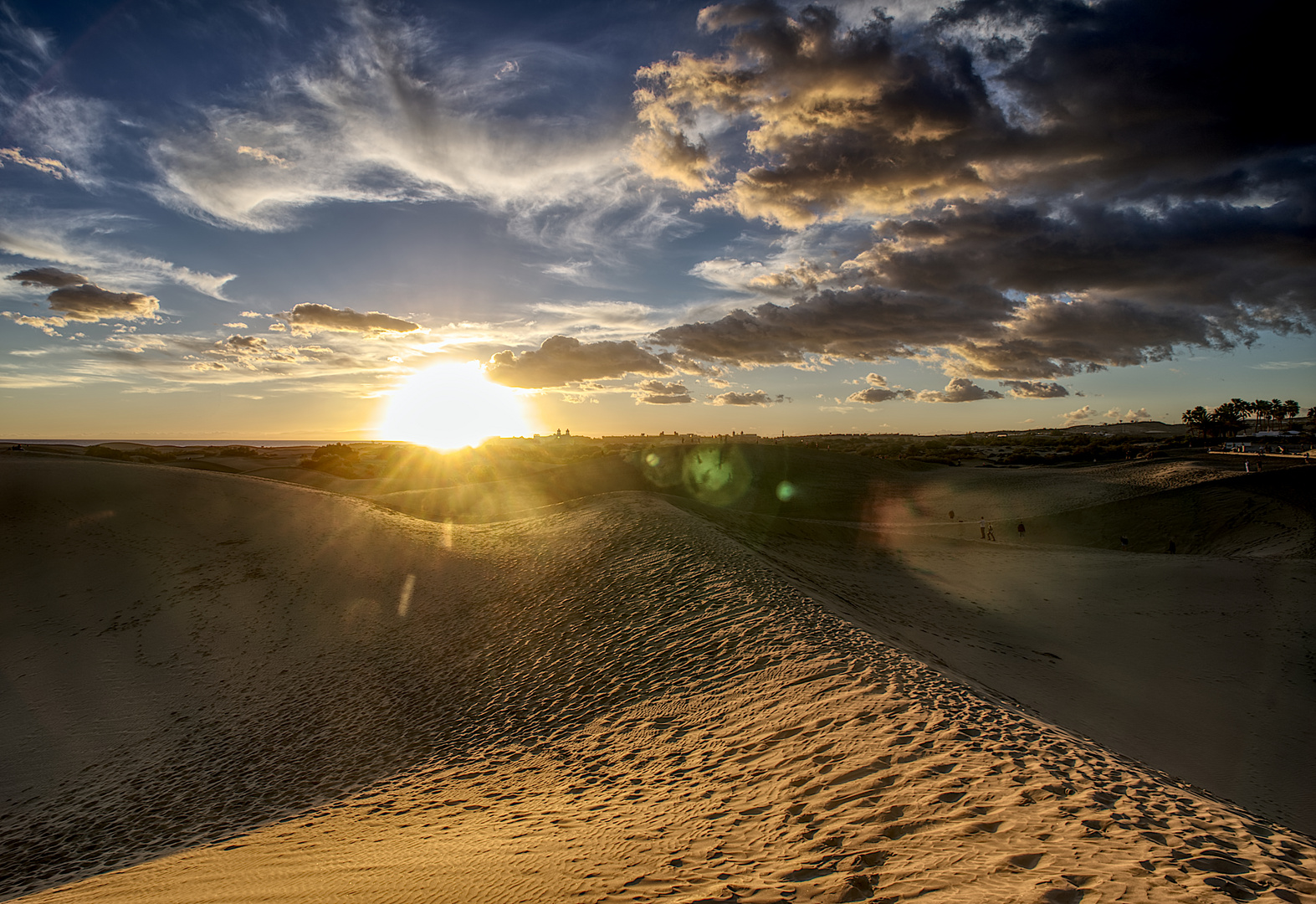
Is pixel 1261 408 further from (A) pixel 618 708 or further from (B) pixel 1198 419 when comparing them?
(A) pixel 618 708

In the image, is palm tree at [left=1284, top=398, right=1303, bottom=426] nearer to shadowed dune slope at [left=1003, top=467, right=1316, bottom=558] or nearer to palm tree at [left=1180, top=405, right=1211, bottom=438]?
palm tree at [left=1180, top=405, right=1211, bottom=438]

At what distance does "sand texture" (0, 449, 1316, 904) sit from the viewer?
5.08 meters

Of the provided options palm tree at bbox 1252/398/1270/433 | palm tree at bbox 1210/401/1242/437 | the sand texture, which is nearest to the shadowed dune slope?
the sand texture

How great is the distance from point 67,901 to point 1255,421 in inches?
7781

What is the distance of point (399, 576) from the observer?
19453mm

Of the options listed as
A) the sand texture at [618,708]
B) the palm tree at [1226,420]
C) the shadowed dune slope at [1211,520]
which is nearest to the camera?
the sand texture at [618,708]

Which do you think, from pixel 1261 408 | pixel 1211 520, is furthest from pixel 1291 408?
pixel 1211 520

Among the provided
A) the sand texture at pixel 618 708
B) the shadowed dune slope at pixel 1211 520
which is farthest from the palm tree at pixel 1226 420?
the sand texture at pixel 618 708

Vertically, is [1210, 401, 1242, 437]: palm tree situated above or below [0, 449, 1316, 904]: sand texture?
above

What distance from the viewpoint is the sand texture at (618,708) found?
5082mm

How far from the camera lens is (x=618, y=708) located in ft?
31.9

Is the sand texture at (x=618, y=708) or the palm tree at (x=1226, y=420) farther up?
the palm tree at (x=1226, y=420)

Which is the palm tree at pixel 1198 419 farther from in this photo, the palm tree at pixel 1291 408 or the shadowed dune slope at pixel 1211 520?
the shadowed dune slope at pixel 1211 520

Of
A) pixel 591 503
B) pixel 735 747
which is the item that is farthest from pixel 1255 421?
pixel 735 747
